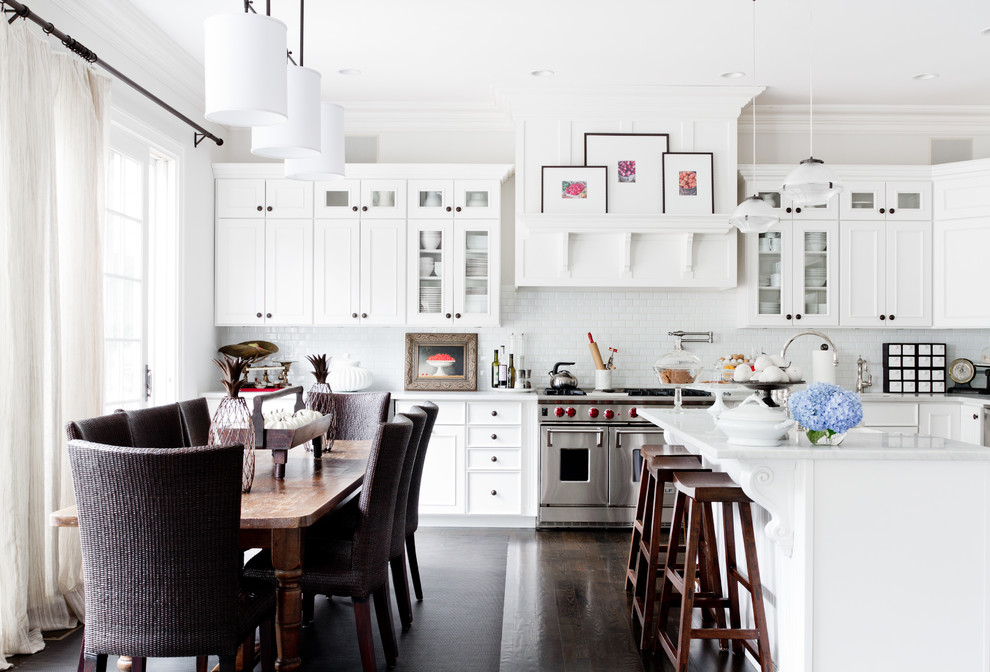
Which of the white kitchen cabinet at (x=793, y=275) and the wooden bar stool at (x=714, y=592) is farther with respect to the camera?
the white kitchen cabinet at (x=793, y=275)

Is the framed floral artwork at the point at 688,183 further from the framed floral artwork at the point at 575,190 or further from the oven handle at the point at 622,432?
the oven handle at the point at 622,432

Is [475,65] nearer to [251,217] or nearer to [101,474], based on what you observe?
[251,217]

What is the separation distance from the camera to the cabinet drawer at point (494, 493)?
483cm

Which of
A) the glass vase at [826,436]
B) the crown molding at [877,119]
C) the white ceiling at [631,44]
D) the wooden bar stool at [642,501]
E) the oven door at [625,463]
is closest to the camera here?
the glass vase at [826,436]

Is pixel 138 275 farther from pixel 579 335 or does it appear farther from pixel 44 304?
pixel 579 335

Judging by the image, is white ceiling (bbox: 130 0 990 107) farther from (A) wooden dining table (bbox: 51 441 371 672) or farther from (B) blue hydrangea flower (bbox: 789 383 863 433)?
(A) wooden dining table (bbox: 51 441 371 672)

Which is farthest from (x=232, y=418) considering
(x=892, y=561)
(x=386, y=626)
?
(x=892, y=561)

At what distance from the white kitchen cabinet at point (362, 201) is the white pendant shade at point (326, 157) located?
6.65 ft

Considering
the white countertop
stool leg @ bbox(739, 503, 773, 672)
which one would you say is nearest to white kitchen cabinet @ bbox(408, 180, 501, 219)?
the white countertop

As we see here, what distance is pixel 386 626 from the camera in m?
2.71

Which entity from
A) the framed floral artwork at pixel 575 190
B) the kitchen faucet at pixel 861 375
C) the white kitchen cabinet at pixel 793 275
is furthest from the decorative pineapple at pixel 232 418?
the kitchen faucet at pixel 861 375

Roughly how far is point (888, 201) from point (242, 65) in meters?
4.67

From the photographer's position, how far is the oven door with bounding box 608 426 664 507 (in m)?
4.73

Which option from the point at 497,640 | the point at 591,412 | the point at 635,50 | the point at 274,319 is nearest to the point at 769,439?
the point at 497,640
